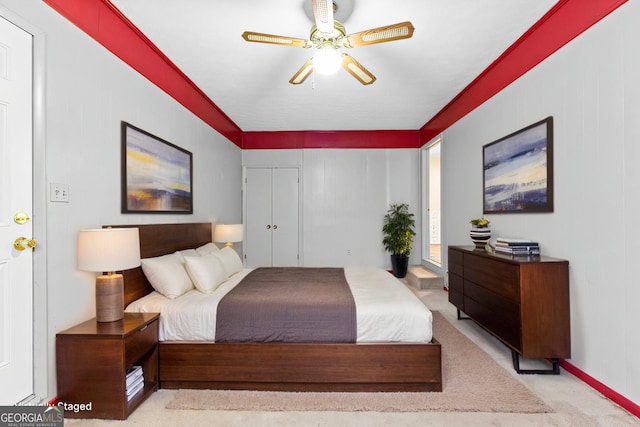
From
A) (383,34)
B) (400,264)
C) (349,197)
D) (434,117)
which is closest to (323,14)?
(383,34)

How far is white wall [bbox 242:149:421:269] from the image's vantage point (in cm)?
580

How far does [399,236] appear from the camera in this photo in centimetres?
548

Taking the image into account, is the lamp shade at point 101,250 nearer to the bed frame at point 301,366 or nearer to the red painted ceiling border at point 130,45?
the bed frame at point 301,366

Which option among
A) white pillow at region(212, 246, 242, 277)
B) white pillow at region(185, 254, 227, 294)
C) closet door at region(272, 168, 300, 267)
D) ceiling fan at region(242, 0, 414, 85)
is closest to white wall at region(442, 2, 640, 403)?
ceiling fan at region(242, 0, 414, 85)

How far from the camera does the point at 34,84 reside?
1.75m

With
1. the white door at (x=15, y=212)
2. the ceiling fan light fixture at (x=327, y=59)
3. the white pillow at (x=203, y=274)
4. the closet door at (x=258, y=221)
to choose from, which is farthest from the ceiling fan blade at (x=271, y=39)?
the closet door at (x=258, y=221)

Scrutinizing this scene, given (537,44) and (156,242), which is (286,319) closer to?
(156,242)

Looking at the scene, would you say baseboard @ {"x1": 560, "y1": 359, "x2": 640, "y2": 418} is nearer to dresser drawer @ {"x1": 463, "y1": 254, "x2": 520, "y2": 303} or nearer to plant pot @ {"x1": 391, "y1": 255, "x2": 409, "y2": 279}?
dresser drawer @ {"x1": 463, "y1": 254, "x2": 520, "y2": 303}

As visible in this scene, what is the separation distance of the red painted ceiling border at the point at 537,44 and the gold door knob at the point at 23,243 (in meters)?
3.66

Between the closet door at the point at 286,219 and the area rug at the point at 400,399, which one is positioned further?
the closet door at the point at 286,219

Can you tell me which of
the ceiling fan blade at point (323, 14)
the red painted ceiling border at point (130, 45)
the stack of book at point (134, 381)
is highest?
the red painted ceiling border at point (130, 45)

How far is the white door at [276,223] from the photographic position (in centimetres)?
585

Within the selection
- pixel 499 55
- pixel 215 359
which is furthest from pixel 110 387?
pixel 499 55

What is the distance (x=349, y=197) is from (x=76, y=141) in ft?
14.3
